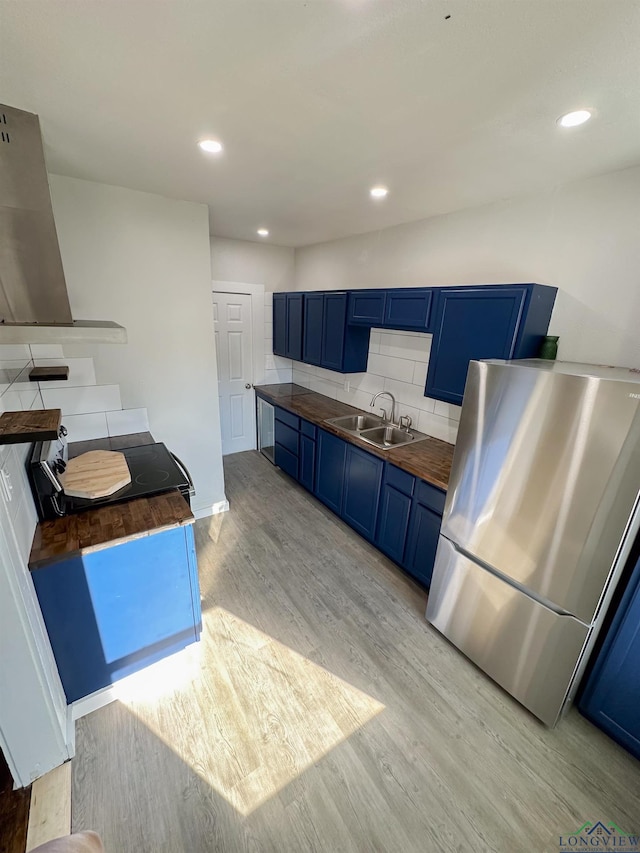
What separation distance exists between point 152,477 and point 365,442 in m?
1.52

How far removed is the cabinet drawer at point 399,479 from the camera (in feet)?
7.50

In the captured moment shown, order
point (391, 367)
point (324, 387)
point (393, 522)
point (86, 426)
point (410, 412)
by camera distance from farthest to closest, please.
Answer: point (324, 387)
point (391, 367)
point (410, 412)
point (393, 522)
point (86, 426)

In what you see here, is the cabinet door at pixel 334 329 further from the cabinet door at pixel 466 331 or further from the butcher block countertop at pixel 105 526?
the butcher block countertop at pixel 105 526

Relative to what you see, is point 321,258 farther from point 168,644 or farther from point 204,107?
point 168,644

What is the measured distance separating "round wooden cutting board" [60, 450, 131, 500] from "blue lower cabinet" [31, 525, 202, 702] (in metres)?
0.40

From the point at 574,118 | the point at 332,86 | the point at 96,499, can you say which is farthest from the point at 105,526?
the point at 574,118

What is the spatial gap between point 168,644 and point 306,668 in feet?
2.49

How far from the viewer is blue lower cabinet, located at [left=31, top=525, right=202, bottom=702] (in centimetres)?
146

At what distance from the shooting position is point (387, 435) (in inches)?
119

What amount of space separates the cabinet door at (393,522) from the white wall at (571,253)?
4.51 ft

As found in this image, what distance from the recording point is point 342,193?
2.12m

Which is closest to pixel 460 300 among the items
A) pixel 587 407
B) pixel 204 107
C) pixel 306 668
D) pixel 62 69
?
pixel 587 407

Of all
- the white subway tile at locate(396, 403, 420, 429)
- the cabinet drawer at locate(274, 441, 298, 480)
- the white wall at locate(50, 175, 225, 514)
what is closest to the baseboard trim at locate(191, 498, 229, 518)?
the white wall at locate(50, 175, 225, 514)

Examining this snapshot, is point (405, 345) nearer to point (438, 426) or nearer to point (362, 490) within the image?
point (438, 426)
